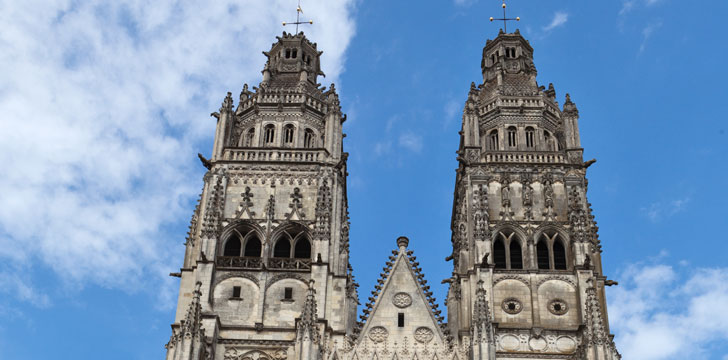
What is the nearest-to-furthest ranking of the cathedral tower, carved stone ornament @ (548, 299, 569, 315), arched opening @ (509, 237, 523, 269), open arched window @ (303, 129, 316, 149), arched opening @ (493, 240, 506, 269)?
the cathedral tower → carved stone ornament @ (548, 299, 569, 315) → arched opening @ (493, 240, 506, 269) → arched opening @ (509, 237, 523, 269) → open arched window @ (303, 129, 316, 149)

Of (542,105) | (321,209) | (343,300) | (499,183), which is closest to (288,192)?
(321,209)

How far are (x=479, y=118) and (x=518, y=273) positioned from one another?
27.4 feet

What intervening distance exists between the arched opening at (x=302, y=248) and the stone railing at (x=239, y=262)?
5.02 ft

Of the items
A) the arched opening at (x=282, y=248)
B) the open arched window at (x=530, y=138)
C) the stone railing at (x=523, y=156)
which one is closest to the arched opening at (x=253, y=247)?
the arched opening at (x=282, y=248)

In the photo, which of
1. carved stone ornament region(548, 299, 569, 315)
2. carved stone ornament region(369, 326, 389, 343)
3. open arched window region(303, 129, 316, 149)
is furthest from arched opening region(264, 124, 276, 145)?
carved stone ornament region(548, 299, 569, 315)

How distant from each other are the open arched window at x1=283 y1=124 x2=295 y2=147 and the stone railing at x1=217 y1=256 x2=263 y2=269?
6442mm

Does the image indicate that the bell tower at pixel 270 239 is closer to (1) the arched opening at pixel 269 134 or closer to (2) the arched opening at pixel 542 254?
(1) the arched opening at pixel 269 134

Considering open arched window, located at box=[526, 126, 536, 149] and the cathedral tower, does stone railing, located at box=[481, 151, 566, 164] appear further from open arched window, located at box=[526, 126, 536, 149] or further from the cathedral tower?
open arched window, located at box=[526, 126, 536, 149]

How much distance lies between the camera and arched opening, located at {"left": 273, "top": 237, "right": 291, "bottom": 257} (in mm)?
35125

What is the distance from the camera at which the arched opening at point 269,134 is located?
129ft

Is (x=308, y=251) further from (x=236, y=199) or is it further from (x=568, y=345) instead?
(x=568, y=345)

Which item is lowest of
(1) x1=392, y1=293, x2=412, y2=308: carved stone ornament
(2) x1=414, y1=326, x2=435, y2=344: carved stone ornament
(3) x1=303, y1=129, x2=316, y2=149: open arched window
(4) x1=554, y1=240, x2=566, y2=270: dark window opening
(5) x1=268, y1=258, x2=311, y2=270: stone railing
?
(2) x1=414, y1=326, x2=435, y2=344: carved stone ornament

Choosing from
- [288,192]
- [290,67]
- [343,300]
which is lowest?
[343,300]

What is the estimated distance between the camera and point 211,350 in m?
31.4
